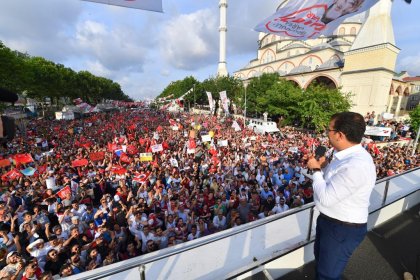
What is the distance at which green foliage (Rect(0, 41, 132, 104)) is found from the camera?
2331cm

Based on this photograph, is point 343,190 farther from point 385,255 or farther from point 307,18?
point 307,18

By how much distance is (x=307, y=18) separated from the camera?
537cm

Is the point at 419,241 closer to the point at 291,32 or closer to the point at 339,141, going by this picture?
the point at 339,141

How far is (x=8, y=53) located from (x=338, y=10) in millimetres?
29812

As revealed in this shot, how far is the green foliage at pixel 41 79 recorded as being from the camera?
76.5 ft

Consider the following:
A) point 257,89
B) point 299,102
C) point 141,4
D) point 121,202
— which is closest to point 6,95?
point 141,4

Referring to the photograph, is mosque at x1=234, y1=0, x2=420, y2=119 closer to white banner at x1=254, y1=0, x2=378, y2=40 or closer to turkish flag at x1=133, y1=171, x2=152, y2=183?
white banner at x1=254, y1=0, x2=378, y2=40

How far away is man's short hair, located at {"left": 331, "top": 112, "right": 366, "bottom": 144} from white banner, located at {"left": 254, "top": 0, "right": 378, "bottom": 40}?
418 cm

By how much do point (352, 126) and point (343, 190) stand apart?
0.56m

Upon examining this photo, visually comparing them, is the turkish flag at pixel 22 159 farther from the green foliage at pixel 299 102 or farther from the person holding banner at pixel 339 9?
the green foliage at pixel 299 102

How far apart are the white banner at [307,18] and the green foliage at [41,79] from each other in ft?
70.1

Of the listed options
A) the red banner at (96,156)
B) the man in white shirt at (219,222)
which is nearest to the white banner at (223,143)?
the red banner at (96,156)

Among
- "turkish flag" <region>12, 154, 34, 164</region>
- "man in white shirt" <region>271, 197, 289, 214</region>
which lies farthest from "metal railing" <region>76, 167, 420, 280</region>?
"turkish flag" <region>12, 154, 34, 164</region>

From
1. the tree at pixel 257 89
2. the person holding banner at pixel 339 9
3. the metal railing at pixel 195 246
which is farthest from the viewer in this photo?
the tree at pixel 257 89
